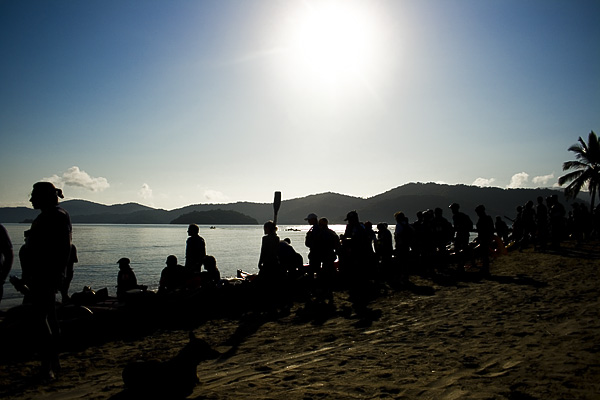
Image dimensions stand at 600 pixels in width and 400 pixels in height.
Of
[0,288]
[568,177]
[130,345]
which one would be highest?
[568,177]

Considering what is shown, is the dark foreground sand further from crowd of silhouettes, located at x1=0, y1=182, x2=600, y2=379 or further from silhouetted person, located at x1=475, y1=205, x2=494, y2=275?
silhouetted person, located at x1=475, y1=205, x2=494, y2=275

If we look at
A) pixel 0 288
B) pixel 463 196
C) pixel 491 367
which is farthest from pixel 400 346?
pixel 463 196

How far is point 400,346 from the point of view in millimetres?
5344

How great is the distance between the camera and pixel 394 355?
194 inches

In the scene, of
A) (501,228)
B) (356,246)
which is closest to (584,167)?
(501,228)

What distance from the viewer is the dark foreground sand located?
3.78m

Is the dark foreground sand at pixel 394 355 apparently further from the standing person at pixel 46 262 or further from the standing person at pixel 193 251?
the standing person at pixel 193 251

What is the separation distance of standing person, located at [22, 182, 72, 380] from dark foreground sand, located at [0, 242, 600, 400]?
1.56 feet

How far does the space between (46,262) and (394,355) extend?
4433 mm

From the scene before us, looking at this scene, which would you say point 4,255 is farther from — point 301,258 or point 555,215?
point 555,215

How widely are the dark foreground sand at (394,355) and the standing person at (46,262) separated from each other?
0.47 metres

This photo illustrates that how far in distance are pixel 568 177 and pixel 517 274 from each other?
23.5 meters

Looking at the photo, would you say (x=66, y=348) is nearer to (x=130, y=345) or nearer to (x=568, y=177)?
(x=130, y=345)

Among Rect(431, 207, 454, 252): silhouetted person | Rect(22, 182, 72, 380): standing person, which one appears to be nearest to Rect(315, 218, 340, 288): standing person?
Rect(431, 207, 454, 252): silhouetted person
